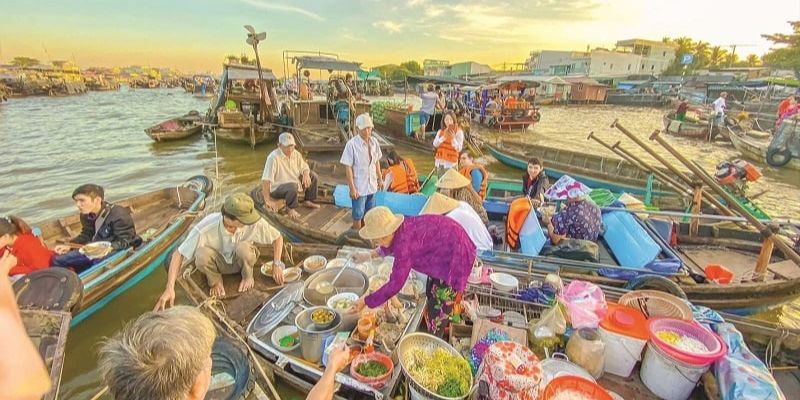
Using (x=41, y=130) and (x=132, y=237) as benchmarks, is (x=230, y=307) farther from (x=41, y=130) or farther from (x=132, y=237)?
(x=41, y=130)

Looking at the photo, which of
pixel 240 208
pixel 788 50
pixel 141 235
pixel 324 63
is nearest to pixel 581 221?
pixel 240 208

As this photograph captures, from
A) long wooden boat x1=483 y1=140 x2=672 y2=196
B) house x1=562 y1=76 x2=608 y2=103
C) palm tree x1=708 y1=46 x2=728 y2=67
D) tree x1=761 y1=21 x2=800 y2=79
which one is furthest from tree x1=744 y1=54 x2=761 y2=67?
long wooden boat x1=483 y1=140 x2=672 y2=196

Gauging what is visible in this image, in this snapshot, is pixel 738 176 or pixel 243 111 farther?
pixel 243 111

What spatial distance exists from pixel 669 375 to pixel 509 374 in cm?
155

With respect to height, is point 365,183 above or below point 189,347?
below

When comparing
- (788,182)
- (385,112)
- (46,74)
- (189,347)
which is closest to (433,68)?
(385,112)

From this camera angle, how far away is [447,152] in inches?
300

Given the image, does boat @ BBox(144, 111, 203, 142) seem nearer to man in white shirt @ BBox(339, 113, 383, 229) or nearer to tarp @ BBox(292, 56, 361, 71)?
tarp @ BBox(292, 56, 361, 71)

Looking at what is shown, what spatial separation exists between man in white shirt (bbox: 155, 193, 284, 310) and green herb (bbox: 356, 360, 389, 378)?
198cm

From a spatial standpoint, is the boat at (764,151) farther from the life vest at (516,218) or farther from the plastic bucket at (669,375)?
the plastic bucket at (669,375)

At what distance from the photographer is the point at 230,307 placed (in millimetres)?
3969

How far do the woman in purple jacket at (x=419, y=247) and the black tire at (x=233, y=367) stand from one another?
3.98 ft

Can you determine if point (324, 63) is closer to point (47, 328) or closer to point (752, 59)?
point (47, 328)

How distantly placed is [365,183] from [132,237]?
12.5 feet
